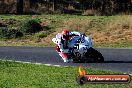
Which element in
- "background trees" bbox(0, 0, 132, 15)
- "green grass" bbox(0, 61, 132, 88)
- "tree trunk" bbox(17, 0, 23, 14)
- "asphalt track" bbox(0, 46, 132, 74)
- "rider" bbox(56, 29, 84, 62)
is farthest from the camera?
"background trees" bbox(0, 0, 132, 15)

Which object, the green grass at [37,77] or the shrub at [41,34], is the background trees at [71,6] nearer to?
the shrub at [41,34]

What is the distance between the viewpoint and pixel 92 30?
111 feet

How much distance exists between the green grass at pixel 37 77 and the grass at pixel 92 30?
11.5 m

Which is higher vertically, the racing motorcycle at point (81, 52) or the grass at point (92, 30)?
the racing motorcycle at point (81, 52)

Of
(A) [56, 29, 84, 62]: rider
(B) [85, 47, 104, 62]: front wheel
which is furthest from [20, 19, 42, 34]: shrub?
(B) [85, 47, 104, 62]: front wheel

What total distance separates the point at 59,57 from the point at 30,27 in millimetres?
13143

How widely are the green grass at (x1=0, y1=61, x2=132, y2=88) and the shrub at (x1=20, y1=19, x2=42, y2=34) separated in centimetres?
1561

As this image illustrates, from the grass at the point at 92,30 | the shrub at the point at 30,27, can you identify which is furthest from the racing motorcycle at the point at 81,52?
the shrub at the point at 30,27

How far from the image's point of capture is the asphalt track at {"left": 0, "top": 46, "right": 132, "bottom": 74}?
19.1 m

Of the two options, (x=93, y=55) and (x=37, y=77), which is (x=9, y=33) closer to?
(x=93, y=55)

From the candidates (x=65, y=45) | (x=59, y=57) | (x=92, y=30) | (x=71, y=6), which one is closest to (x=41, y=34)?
(x=92, y=30)

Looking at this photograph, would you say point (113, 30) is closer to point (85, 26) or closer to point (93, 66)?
point (85, 26)

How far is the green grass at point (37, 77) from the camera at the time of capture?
13.6 meters

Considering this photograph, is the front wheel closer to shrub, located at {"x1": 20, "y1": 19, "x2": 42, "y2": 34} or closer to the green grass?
the green grass
